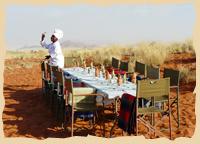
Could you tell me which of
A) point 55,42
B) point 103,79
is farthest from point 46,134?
point 55,42

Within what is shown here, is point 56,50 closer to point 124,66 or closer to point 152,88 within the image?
point 124,66

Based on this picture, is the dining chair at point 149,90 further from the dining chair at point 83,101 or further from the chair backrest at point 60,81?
the chair backrest at point 60,81

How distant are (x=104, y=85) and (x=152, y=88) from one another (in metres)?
1.25

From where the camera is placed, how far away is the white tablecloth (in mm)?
6906

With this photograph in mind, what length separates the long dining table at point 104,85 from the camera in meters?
6.92

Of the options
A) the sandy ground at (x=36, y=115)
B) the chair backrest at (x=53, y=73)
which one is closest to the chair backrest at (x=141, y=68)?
the sandy ground at (x=36, y=115)

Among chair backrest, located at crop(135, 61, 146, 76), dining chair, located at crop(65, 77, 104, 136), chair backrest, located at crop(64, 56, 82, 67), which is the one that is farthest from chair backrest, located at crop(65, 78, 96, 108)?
chair backrest, located at crop(64, 56, 82, 67)

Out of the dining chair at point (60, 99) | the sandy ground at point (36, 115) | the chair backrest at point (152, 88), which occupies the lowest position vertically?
the sandy ground at point (36, 115)

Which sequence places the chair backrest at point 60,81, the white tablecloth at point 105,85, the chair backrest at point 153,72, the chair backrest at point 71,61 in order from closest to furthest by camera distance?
the white tablecloth at point 105,85, the chair backrest at point 60,81, the chair backrest at point 153,72, the chair backrest at point 71,61

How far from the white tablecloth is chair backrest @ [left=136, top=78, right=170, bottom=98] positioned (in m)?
0.47

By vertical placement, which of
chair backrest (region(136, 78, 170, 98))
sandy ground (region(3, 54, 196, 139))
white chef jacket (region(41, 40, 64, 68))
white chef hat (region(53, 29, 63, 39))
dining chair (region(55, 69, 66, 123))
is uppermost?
white chef hat (region(53, 29, 63, 39))

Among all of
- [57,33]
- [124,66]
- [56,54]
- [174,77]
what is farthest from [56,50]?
[174,77]

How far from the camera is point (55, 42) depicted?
9844 mm

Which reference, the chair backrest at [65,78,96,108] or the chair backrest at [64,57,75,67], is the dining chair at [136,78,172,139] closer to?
the chair backrest at [65,78,96,108]
